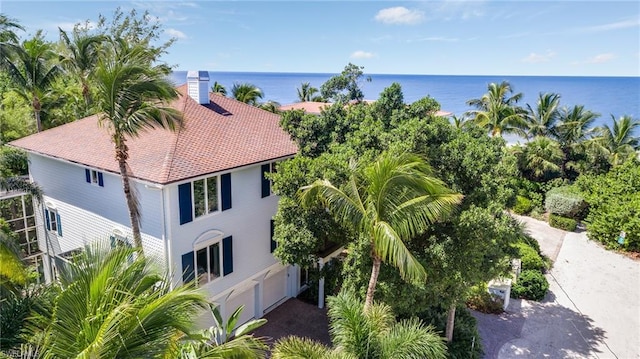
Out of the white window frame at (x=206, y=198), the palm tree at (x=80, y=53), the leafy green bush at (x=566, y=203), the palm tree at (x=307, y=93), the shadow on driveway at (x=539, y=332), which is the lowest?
the shadow on driveway at (x=539, y=332)

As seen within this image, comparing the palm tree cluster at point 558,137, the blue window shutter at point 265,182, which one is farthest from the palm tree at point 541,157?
the blue window shutter at point 265,182

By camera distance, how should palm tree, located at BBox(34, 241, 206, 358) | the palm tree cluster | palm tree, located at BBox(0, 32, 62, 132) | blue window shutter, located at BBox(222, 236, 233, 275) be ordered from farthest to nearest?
the palm tree cluster
palm tree, located at BBox(0, 32, 62, 132)
blue window shutter, located at BBox(222, 236, 233, 275)
palm tree, located at BBox(34, 241, 206, 358)

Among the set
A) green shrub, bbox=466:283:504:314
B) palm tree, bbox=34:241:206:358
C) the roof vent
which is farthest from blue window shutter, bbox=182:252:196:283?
green shrub, bbox=466:283:504:314

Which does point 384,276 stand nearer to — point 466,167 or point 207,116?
point 466,167

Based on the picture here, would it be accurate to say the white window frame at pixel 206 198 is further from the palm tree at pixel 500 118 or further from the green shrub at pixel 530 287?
the palm tree at pixel 500 118

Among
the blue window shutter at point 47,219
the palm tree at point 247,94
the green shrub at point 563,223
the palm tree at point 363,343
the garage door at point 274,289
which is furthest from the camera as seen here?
the palm tree at point 247,94

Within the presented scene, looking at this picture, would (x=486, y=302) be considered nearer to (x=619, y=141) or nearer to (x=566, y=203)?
(x=566, y=203)

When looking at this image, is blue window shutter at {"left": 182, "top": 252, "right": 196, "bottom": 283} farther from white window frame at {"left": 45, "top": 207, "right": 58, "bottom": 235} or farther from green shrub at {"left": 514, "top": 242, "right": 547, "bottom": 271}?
green shrub at {"left": 514, "top": 242, "right": 547, "bottom": 271}
